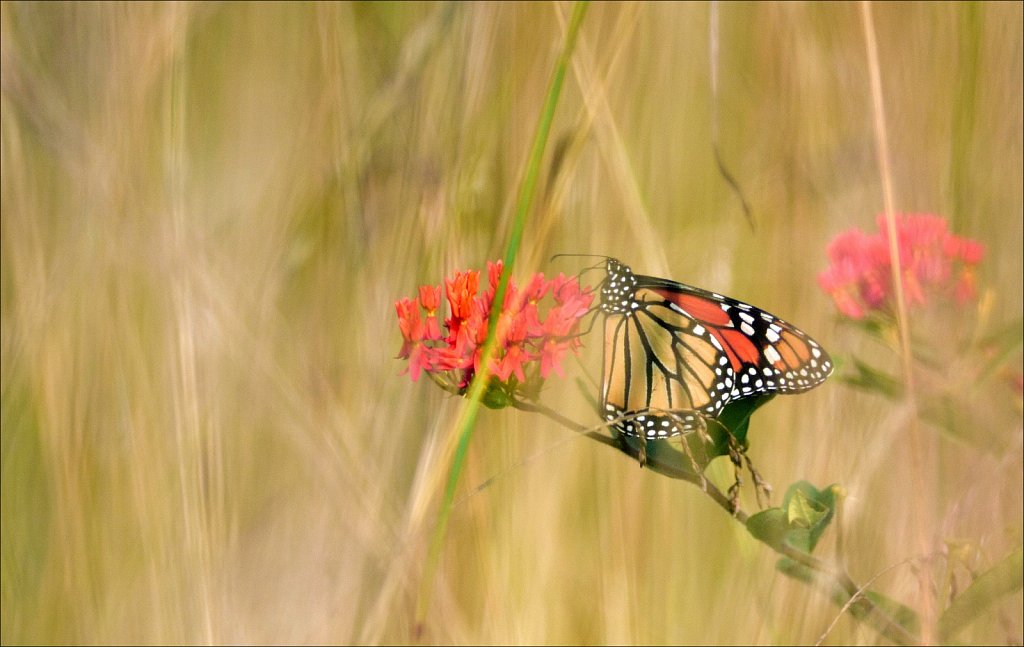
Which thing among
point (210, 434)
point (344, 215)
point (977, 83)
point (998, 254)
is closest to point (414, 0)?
point (344, 215)

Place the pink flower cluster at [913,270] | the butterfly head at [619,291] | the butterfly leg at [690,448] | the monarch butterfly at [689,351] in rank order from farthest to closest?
the pink flower cluster at [913,270] → the butterfly head at [619,291] → the monarch butterfly at [689,351] → the butterfly leg at [690,448]

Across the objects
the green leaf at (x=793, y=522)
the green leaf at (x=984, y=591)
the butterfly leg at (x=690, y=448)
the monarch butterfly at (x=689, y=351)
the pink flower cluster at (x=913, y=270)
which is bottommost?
the green leaf at (x=984, y=591)

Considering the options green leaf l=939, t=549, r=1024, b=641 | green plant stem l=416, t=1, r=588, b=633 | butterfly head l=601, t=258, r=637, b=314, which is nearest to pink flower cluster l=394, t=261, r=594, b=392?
green plant stem l=416, t=1, r=588, b=633

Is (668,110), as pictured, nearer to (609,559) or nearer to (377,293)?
(377,293)

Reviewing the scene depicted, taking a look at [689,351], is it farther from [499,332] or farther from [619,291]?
[499,332]

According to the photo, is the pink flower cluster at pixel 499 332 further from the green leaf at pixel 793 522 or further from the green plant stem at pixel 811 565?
the green leaf at pixel 793 522

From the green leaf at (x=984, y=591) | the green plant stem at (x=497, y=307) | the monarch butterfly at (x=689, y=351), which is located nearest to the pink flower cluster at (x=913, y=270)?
the monarch butterfly at (x=689, y=351)

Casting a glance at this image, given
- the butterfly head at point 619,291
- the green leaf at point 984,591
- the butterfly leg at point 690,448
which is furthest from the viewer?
the butterfly head at point 619,291

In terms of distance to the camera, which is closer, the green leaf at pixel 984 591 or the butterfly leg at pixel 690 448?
the butterfly leg at pixel 690 448
